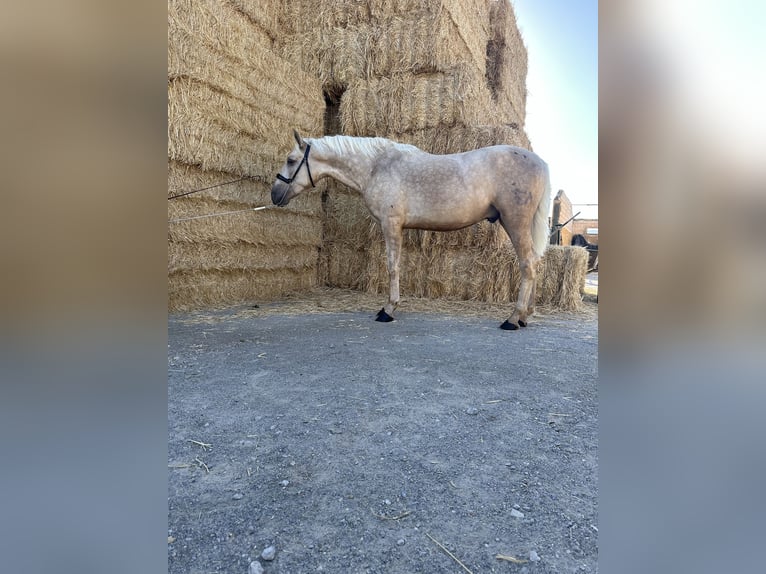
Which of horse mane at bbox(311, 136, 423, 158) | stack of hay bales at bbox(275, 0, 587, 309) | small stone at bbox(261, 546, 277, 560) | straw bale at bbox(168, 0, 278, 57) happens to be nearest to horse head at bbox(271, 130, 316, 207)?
horse mane at bbox(311, 136, 423, 158)

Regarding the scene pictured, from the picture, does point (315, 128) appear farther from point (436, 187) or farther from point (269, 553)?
point (269, 553)

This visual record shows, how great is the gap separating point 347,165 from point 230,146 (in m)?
1.38

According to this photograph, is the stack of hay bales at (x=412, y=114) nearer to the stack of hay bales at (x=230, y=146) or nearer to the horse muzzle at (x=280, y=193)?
the stack of hay bales at (x=230, y=146)

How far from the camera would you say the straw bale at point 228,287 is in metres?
4.02

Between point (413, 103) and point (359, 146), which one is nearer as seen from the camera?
point (359, 146)

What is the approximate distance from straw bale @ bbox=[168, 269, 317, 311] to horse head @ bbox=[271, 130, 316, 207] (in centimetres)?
111

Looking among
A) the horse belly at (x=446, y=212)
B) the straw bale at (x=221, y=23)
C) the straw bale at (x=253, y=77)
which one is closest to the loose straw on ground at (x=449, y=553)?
the horse belly at (x=446, y=212)

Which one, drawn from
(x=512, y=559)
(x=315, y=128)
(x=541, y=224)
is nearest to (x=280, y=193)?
(x=315, y=128)

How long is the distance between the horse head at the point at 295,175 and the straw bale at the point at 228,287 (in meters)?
1.11

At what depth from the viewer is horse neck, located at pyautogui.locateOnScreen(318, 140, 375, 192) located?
13.3 feet

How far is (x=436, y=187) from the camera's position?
3816 mm

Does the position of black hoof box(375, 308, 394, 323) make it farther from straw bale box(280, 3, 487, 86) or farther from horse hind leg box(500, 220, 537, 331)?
straw bale box(280, 3, 487, 86)
